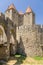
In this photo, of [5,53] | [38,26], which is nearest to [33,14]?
[38,26]

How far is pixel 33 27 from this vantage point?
2281cm

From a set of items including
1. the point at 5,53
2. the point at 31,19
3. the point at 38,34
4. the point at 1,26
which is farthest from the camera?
the point at 31,19

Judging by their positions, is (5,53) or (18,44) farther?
(18,44)

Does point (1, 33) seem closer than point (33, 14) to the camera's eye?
Yes

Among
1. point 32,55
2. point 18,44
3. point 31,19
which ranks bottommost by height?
point 32,55

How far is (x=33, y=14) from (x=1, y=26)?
1435 centimetres

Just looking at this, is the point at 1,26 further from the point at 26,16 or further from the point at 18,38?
the point at 26,16

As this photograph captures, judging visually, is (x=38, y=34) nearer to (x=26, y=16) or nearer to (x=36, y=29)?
(x=36, y=29)

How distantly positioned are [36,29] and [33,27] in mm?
583

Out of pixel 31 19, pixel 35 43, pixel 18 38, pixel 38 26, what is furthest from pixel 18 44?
pixel 31 19

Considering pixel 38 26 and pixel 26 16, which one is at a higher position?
pixel 26 16

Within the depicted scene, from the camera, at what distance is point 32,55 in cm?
2228

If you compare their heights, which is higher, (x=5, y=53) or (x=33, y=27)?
(x=33, y=27)

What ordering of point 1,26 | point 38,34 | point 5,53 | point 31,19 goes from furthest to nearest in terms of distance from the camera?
point 31,19 → point 38,34 → point 1,26 → point 5,53
